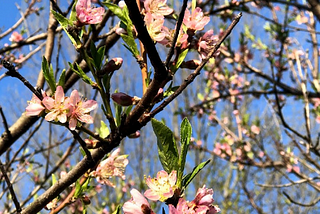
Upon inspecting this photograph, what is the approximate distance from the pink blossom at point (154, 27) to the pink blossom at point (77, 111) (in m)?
0.22

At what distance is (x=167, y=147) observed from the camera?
65cm

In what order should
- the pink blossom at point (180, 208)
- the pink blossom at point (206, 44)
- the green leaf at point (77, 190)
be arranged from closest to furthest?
→ the pink blossom at point (180, 208) < the pink blossom at point (206, 44) < the green leaf at point (77, 190)

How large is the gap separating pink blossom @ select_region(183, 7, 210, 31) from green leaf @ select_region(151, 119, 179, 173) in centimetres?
27

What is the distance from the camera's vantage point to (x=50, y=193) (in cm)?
77

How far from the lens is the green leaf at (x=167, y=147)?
25.1 inches

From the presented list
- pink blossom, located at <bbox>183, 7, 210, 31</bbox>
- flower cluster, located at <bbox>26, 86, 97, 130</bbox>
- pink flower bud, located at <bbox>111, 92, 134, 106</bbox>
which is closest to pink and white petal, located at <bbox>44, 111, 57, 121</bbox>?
flower cluster, located at <bbox>26, 86, 97, 130</bbox>

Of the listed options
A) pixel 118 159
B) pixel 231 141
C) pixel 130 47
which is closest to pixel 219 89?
pixel 231 141

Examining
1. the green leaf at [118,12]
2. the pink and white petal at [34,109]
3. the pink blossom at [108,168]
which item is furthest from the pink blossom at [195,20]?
the pink blossom at [108,168]

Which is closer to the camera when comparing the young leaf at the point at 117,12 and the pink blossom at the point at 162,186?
the pink blossom at the point at 162,186

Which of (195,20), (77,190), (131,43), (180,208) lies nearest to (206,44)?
(195,20)

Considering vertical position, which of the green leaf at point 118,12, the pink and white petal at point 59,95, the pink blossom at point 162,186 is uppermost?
the green leaf at point 118,12

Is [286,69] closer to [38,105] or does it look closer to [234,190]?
[38,105]

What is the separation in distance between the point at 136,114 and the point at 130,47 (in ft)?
0.51

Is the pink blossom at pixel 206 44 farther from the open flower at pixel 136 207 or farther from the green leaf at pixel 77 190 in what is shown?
the green leaf at pixel 77 190
